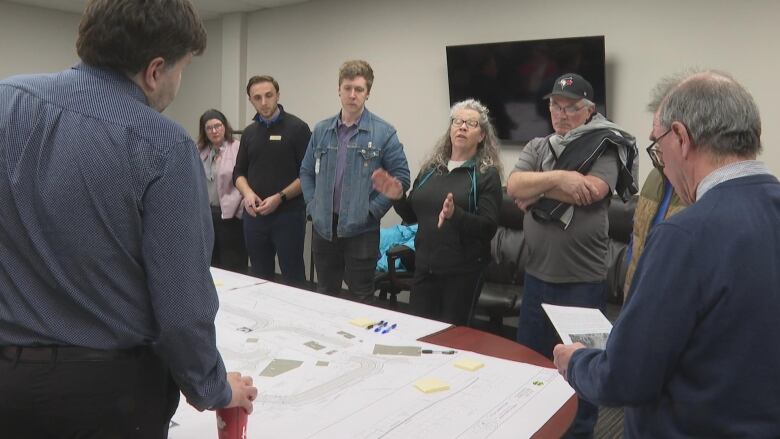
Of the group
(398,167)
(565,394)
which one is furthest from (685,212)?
(398,167)

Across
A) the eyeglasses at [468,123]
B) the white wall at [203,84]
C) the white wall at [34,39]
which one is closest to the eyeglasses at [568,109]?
the eyeglasses at [468,123]

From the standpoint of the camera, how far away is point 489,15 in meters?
4.48

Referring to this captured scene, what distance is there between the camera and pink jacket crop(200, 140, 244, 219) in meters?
4.18

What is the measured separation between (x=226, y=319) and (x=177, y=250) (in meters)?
1.17

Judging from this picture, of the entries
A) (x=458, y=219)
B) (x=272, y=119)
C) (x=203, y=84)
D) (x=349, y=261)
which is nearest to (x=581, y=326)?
(x=458, y=219)

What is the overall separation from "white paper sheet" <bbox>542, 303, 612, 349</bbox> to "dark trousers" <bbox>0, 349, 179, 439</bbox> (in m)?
0.96

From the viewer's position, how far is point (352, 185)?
3168 millimetres

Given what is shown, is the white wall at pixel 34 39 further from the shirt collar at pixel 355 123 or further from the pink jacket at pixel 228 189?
the shirt collar at pixel 355 123

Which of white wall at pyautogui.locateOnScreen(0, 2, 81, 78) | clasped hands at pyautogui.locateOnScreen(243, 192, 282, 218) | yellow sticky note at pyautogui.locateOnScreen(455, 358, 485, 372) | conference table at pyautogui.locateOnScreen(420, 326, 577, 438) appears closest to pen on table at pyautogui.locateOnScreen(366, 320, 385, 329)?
conference table at pyautogui.locateOnScreen(420, 326, 577, 438)

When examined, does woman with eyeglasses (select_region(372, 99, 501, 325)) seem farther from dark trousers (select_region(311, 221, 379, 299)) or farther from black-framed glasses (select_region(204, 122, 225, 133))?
black-framed glasses (select_region(204, 122, 225, 133))

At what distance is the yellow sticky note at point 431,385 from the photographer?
4.92 feet

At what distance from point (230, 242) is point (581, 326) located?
10.7 ft

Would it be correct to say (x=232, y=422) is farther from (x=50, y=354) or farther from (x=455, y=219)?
(x=455, y=219)

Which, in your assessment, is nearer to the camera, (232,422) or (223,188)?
(232,422)
